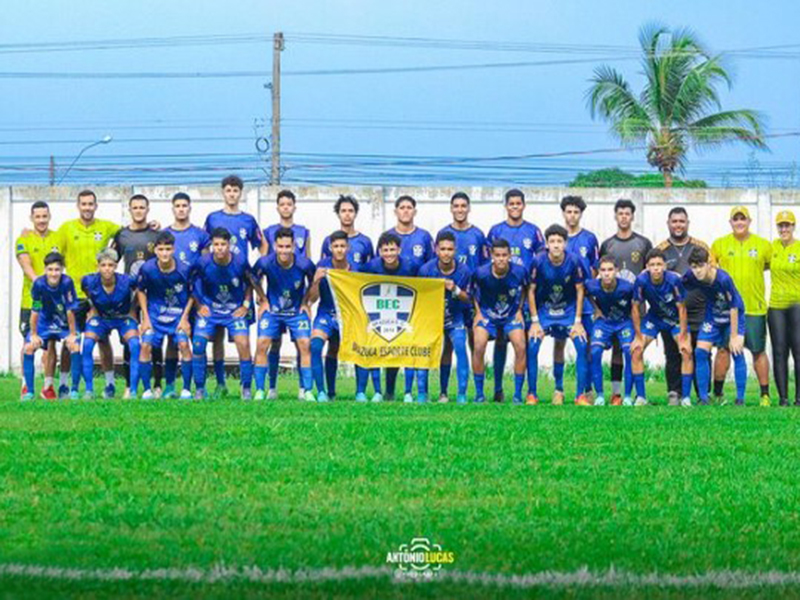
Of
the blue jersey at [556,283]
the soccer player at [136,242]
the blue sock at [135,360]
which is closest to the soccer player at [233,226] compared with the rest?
the soccer player at [136,242]

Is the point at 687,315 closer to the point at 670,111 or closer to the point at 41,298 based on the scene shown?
the point at 41,298

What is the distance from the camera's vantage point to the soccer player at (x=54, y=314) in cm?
1723

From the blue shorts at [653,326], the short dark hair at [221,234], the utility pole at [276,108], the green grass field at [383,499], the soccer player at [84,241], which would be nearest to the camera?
the green grass field at [383,499]

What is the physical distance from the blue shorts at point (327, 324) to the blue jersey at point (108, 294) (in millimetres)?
1958

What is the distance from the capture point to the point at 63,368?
1781 cm

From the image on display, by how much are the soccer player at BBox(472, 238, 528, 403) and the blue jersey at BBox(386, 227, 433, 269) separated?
71 cm

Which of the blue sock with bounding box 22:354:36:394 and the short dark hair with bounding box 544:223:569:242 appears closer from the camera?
the short dark hair with bounding box 544:223:569:242

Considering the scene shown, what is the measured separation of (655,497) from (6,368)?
18.8 metres

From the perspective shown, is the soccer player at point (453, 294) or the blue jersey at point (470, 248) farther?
the blue jersey at point (470, 248)

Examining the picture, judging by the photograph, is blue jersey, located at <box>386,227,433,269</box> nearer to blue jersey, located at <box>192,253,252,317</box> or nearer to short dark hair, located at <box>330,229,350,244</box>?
short dark hair, located at <box>330,229,350,244</box>

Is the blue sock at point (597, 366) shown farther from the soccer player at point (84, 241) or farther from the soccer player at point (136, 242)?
the soccer player at point (84, 241)

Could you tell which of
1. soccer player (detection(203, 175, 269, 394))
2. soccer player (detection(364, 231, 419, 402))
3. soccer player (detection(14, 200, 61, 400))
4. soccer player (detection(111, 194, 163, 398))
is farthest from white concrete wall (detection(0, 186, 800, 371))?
soccer player (detection(364, 231, 419, 402))

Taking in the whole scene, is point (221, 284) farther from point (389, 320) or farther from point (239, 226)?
point (389, 320)

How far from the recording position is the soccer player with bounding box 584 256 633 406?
674 inches
